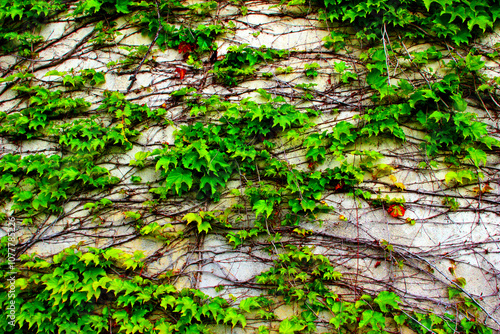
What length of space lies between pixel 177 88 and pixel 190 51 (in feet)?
1.47

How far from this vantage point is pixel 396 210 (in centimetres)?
262

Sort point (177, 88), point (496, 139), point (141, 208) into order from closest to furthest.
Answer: point (496, 139), point (141, 208), point (177, 88)

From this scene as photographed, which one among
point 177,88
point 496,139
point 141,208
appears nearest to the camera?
point 496,139

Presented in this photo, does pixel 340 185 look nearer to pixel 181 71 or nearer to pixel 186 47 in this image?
pixel 181 71

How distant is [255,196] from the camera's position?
269 cm

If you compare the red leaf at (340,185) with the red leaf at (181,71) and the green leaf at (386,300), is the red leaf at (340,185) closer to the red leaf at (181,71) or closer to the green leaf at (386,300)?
the green leaf at (386,300)

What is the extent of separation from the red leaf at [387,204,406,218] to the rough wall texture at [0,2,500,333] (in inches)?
0.5

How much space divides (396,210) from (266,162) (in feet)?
4.16

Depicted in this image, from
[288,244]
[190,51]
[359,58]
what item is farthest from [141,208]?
[359,58]

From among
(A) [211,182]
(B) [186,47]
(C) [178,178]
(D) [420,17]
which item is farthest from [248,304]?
(D) [420,17]

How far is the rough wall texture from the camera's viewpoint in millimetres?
2584

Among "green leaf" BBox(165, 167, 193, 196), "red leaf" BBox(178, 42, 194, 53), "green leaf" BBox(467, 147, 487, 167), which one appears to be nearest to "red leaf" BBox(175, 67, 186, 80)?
"red leaf" BBox(178, 42, 194, 53)

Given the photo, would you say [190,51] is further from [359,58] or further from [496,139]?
[496,139]

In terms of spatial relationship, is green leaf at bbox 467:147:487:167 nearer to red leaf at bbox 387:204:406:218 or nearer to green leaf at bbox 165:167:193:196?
red leaf at bbox 387:204:406:218
